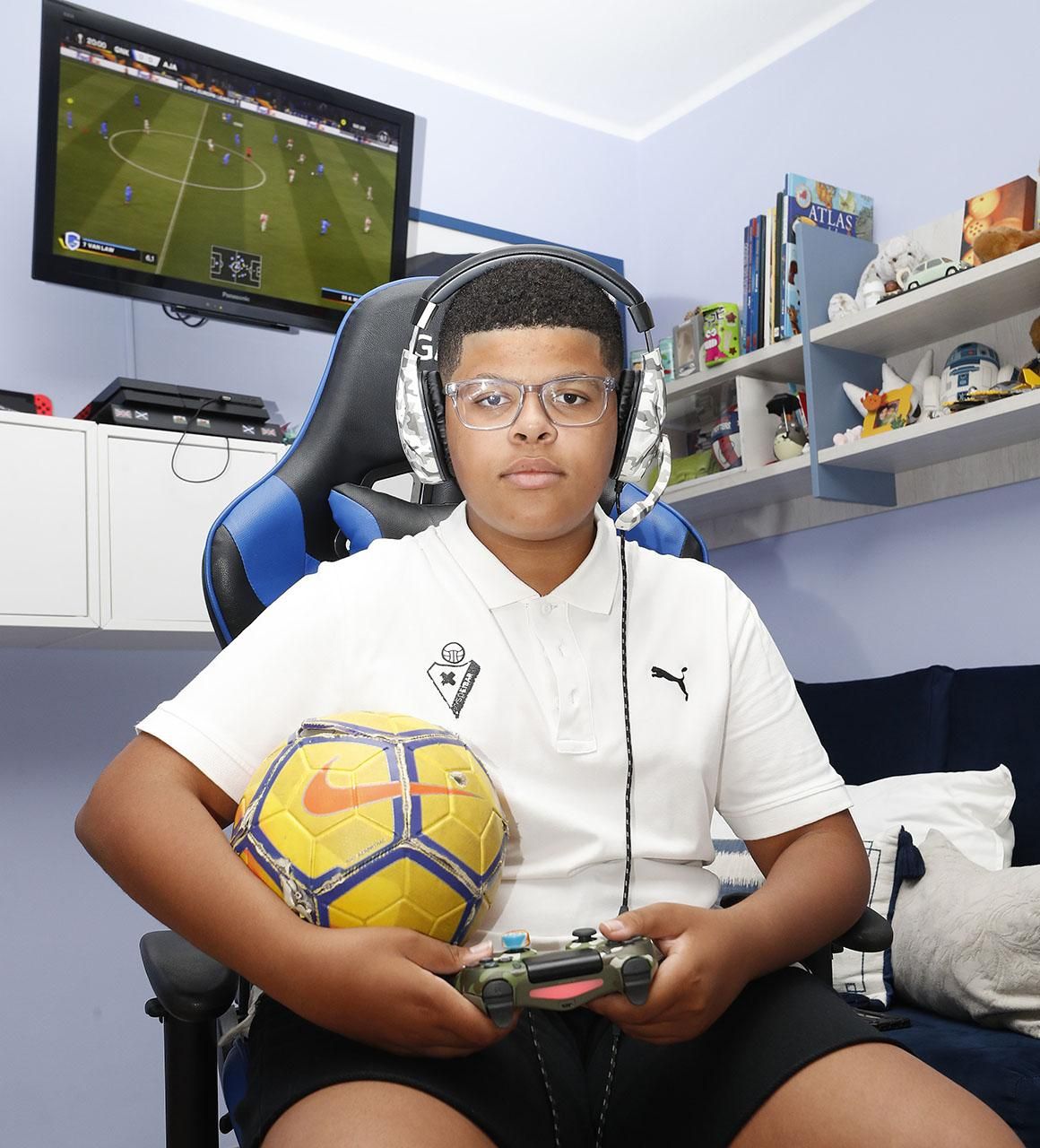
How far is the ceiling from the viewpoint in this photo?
3006 mm

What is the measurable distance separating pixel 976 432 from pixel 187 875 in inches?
78.0

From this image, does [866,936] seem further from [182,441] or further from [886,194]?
[886,194]

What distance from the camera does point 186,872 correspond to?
2.76 ft

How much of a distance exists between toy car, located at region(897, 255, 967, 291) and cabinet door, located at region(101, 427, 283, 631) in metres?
1.46

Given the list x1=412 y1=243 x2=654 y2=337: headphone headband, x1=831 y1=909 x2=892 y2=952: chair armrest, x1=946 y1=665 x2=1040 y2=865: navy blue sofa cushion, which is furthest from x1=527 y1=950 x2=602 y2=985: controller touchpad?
x1=946 y1=665 x2=1040 y2=865: navy blue sofa cushion

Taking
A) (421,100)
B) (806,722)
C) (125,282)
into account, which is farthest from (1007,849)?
(421,100)

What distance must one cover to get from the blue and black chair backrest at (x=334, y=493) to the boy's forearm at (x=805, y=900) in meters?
0.57

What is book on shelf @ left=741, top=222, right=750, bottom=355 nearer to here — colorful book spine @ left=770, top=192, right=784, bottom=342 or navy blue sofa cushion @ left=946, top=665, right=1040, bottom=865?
colorful book spine @ left=770, top=192, right=784, bottom=342

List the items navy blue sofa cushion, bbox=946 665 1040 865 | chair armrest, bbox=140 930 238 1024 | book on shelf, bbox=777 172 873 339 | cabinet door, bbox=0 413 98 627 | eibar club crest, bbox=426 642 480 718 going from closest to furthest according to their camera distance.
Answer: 1. chair armrest, bbox=140 930 238 1024
2. eibar club crest, bbox=426 642 480 718
3. navy blue sofa cushion, bbox=946 665 1040 865
4. cabinet door, bbox=0 413 98 627
5. book on shelf, bbox=777 172 873 339

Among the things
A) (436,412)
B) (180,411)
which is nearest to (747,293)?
(180,411)

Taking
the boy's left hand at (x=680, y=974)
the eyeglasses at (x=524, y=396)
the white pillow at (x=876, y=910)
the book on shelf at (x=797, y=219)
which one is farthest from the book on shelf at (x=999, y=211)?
the boy's left hand at (x=680, y=974)

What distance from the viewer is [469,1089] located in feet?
2.54

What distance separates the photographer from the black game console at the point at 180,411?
2.31m

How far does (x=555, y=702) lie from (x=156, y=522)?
4.94 feet
